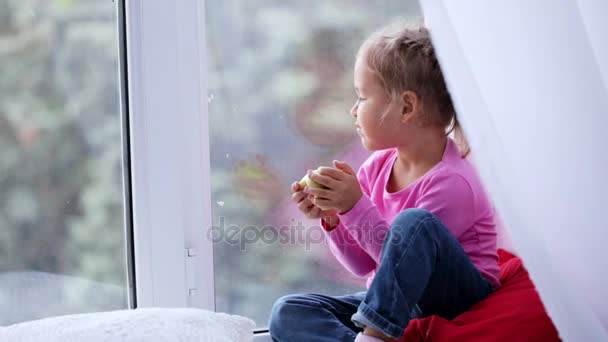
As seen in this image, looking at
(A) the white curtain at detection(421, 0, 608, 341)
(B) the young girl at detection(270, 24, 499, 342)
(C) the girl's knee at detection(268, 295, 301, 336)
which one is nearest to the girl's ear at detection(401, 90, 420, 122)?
(B) the young girl at detection(270, 24, 499, 342)

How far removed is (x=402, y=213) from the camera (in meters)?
1.31

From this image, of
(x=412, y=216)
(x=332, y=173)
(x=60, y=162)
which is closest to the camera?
(x=412, y=216)

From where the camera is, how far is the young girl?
1270 millimetres

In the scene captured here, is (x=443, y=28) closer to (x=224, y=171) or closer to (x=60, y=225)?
(x=224, y=171)

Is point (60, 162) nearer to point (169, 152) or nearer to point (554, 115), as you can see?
point (169, 152)

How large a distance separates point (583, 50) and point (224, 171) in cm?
71

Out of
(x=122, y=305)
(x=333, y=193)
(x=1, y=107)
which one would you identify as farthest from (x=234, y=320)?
(x=1, y=107)

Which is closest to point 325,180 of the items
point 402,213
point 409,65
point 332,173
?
point 332,173

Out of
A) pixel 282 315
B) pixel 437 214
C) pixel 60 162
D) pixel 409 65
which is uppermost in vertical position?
pixel 409 65

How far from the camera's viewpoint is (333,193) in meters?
1.38

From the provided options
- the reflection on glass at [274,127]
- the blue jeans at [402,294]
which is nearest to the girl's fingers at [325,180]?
the blue jeans at [402,294]

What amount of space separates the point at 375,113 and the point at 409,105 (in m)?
0.06

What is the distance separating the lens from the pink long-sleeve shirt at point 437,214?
1.38 metres

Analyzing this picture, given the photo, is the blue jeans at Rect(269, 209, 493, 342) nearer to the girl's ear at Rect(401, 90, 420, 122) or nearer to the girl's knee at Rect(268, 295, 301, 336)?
the girl's knee at Rect(268, 295, 301, 336)
